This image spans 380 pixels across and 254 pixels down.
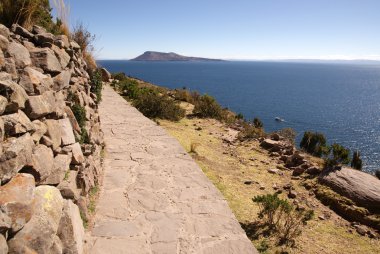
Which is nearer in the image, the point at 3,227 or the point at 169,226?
the point at 3,227

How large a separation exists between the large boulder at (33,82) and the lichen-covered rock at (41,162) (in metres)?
0.64

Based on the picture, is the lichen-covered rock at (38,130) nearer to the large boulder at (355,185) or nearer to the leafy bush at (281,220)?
the leafy bush at (281,220)

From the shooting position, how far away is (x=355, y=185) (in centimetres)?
779

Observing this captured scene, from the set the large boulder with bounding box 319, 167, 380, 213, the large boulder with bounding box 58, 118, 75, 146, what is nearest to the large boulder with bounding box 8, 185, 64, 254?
the large boulder with bounding box 58, 118, 75, 146

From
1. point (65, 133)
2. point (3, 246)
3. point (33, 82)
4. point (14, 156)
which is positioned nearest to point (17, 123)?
point (14, 156)

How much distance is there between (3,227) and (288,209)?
4.77 meters

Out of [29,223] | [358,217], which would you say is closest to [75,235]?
[29,223]

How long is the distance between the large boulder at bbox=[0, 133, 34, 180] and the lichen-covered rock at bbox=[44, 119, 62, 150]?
2.16 feet

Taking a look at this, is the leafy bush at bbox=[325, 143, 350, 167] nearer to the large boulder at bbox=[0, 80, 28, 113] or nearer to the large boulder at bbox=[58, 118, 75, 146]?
the large boulder at bbox=[58, 118, 75, 146]

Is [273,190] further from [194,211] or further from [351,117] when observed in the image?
[351,117]

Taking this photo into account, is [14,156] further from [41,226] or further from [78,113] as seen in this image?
[78,113]

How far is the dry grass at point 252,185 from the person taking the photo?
562 cm

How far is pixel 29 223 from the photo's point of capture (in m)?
2.59

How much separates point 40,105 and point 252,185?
5623mm
